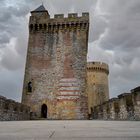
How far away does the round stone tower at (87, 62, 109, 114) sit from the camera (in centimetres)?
3194

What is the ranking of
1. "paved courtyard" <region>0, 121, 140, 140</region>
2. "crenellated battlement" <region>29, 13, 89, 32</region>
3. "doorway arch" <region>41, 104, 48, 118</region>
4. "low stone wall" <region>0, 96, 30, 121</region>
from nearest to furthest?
"paved courtyard" <region>0, 121, 140, 140</region>
"low stone wall" <region>0, 96, 30, 121</region>
"doorway arch" <region>41, 104, 48, 118</region>
"crenellated battlement" <region>29, 13, 89, 32</region>

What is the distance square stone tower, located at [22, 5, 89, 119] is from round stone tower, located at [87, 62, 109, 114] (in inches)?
513

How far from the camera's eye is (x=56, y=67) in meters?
19.8

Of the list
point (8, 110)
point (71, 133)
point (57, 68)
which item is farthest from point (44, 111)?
point (71, 133)

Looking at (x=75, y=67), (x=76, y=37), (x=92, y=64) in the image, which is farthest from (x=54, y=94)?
(x=92, y=64)

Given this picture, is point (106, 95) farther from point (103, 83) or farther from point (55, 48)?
point (55, 48)

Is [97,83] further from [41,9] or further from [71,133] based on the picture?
[71,133]

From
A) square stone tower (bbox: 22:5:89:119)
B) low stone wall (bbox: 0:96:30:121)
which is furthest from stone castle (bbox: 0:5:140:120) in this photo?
low stone wall (bbox: 0:96:30:121)

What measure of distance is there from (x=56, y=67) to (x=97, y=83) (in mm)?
14144

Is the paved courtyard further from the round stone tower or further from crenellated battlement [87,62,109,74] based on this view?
crenellated battlement [87,62,109,74]

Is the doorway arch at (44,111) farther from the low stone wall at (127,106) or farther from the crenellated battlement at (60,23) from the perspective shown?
the low stone wall at (127,106)

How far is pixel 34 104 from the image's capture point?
752 inches

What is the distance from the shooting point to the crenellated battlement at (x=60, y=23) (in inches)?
820

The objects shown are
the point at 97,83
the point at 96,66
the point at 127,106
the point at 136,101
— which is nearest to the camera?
the point at 136,101
